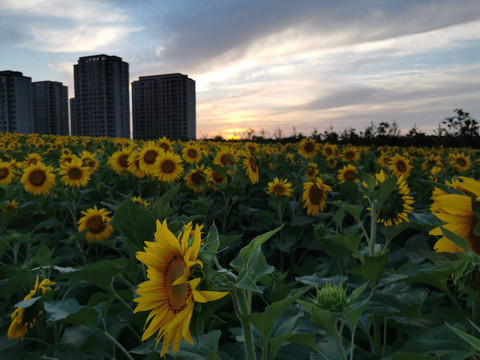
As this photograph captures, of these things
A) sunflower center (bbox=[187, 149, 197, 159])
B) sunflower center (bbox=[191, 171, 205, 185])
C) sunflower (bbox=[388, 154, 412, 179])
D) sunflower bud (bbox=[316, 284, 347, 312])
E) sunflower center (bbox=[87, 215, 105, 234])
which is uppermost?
sunflower center (bbox=[187, 149, 197, 159])

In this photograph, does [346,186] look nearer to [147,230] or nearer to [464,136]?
[147,230]

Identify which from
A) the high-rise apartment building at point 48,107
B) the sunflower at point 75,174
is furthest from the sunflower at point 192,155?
the high-rise apartment building at point 48,107

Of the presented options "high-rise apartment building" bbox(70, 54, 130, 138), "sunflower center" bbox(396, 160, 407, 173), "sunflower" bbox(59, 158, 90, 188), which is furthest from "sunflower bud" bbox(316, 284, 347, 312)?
"high-rise apartment building" bbox(70, 54, 130, 138)

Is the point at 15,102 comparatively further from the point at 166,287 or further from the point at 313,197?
the point at 166,287

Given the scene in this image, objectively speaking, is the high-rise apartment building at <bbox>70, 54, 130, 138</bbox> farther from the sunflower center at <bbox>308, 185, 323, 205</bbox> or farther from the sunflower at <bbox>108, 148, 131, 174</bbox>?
the sunflower center at <bbox>308, 185, 323, 205</bbox>

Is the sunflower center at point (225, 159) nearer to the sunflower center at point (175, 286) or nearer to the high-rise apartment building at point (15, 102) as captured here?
the sunflower center at point (175, 286)

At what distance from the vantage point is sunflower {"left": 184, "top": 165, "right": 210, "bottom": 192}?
4.11 meters

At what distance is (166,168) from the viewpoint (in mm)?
4207

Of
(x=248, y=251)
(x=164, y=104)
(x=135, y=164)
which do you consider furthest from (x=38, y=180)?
(x=164, y=104)

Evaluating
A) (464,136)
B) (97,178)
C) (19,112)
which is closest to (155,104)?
(19,112)

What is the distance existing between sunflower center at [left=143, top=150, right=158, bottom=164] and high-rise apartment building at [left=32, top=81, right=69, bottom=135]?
6159 centimetres

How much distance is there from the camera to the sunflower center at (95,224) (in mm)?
3242

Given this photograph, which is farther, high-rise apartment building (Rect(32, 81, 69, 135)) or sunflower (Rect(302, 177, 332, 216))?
high-rise apartment building (Rect(32, 81, 69, 135))

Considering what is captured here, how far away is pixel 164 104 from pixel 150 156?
74615 mm
